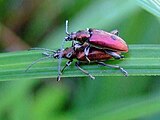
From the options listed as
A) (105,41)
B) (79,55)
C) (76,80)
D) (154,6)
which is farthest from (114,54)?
(76,80)

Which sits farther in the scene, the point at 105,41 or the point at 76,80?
the point at 76,80

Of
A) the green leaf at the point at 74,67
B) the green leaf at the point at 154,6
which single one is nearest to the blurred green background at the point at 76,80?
the green leaf at the point at 154,6

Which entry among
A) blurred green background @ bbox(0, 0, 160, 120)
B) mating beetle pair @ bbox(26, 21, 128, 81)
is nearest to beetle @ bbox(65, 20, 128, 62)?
mating beetle pair @ bbox(26, 21, 128, 81)

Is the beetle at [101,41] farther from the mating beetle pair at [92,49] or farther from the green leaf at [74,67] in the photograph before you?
the green leaf at [74,67]

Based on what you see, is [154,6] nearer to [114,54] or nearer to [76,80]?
[114,54]

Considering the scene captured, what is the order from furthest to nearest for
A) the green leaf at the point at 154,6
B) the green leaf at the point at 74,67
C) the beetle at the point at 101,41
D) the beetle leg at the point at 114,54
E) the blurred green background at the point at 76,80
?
the blurred green background at the point at 76,80 → the beetle at the point at 101,41 → the beetle leg at the point at 114,54 → the green leaf at the point at 74,67 → the green leaf at the point at 154,6

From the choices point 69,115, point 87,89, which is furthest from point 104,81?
point 69,115

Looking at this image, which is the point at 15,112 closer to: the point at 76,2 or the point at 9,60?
the point at 9,60
